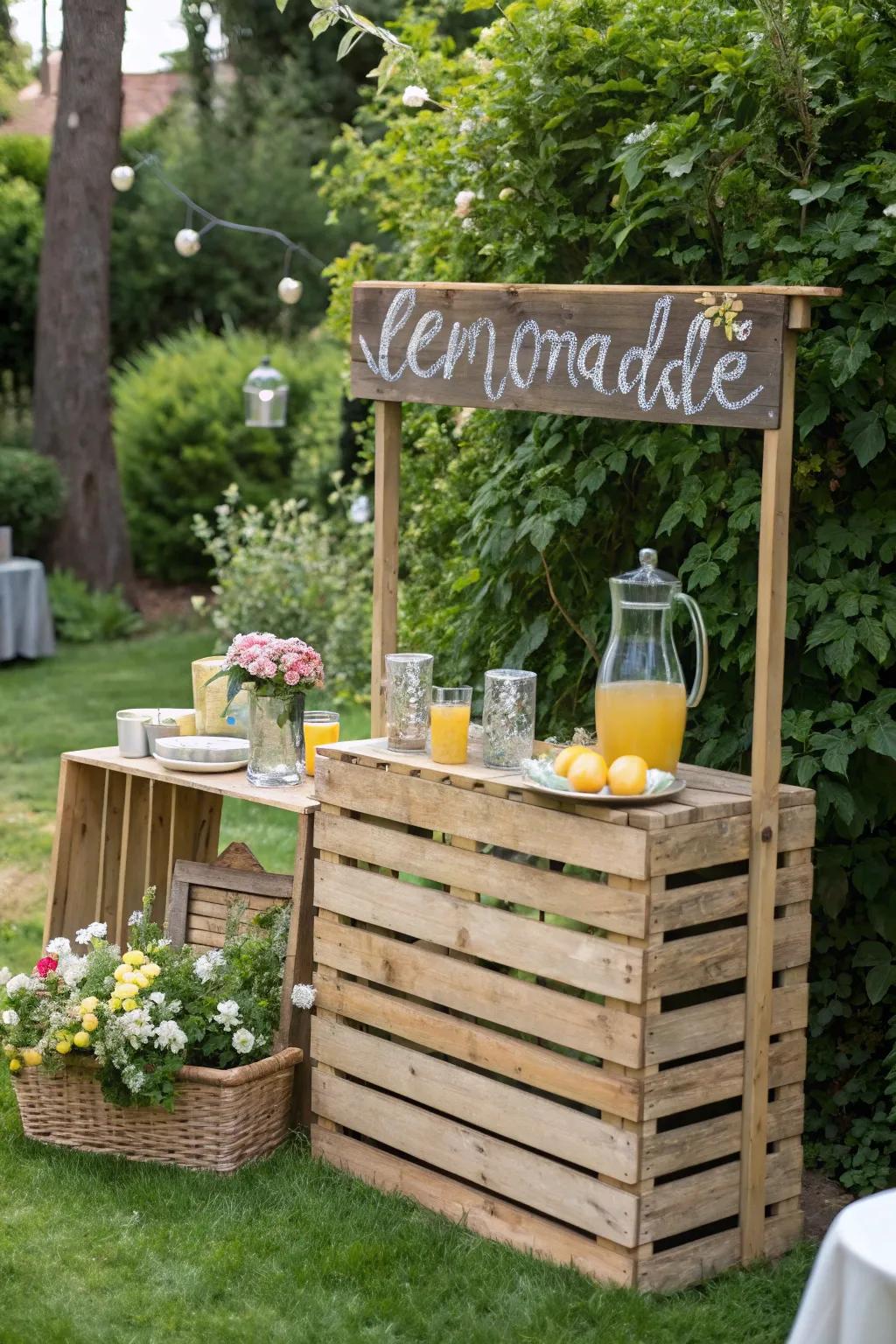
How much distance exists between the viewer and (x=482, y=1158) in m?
2.99

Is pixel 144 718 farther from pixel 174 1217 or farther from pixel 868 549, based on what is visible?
pixel 868 549

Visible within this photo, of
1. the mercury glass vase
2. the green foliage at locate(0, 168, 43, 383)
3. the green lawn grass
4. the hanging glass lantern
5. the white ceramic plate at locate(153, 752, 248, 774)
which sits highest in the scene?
the green foliage at locate(0, 168, 43, 383)

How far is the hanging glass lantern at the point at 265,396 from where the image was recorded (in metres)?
8.02

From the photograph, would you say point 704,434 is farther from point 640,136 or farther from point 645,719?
point 645,719

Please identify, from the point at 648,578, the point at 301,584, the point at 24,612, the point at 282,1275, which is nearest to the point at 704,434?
the point at 648,578

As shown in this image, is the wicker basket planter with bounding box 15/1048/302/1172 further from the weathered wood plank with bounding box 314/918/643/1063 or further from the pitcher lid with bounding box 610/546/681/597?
the pitcher lid with bounding box 610/546/681/597

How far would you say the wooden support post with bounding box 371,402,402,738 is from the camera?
3.48m

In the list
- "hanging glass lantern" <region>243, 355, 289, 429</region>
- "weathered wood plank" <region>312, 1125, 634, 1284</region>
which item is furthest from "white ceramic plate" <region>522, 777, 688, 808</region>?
"hanging glass lantern" <region>243, 355, 289, 429</region>

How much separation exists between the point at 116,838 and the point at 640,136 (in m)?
2.05

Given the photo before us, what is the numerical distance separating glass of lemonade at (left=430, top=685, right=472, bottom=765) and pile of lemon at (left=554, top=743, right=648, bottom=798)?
323 mm

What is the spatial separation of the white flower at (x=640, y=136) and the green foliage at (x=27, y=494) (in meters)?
7.36

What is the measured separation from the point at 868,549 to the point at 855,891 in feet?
2.38

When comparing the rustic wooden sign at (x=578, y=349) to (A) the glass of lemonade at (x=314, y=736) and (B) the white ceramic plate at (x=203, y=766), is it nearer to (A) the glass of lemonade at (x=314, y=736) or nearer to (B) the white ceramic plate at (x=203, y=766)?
(A) the glass of lemonade at (x=314, y=736)

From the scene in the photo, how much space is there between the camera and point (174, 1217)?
308cm
